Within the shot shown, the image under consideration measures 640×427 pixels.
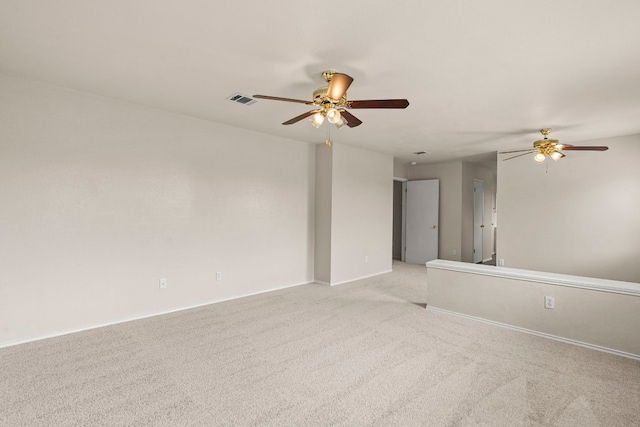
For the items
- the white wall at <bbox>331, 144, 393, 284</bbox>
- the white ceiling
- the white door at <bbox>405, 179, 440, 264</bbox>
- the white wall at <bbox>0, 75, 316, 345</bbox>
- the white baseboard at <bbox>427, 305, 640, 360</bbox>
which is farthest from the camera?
the white door at <bbox>405, 179, 440, 264</bbox>

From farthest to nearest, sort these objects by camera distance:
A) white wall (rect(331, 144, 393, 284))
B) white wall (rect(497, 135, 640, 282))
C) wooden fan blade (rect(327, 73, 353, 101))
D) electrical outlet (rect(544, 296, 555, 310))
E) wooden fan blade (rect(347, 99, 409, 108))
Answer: white wall (rect(331, 144, 393, 284)), white wall (rect(497, 135, 640, 282)), electrical outlet (rect(544, 296, 555, 310)), wooden fan blade (rect(347, 99, 409, 108)), wooden fan blade (rect(327, 73, 353, 101))

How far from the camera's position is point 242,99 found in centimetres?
340

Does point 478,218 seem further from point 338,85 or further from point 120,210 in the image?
point 120,210

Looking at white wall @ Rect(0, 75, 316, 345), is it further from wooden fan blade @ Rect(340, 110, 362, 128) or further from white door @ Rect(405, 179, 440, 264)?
white door @ Rect(405, 179, 440, 264)

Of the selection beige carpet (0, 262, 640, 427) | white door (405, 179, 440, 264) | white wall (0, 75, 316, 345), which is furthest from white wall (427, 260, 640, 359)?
white door (405, 179, 440, 264)

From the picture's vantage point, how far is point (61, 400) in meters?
2.13

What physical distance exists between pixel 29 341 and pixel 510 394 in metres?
4.18

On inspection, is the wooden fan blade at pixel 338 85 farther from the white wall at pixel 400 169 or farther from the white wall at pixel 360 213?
the white wall at pixel 400 169

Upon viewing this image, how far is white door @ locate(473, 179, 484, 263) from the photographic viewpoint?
25.4 feet

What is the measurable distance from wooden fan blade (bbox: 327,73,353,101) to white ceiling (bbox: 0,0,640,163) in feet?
0.83

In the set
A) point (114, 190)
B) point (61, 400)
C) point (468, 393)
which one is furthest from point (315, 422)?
point (114, 190)

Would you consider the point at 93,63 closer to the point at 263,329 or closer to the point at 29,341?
the point at 29,341

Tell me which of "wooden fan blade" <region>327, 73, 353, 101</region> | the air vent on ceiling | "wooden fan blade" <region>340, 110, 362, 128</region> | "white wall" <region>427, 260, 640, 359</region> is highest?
the air vent on ceiling

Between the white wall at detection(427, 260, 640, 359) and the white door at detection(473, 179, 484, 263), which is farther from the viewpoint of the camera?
the white door at detection(473, 179, 484, 263)
